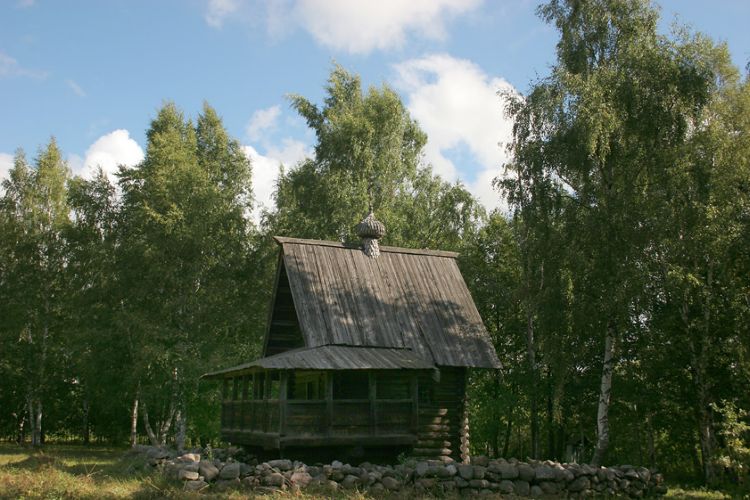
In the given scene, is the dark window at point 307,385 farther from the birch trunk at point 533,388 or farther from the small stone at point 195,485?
the birch trunk at point 533,388

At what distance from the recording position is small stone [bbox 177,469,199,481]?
1409 cm

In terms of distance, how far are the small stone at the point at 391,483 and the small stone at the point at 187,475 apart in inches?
146

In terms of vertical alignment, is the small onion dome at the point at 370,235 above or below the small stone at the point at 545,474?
above

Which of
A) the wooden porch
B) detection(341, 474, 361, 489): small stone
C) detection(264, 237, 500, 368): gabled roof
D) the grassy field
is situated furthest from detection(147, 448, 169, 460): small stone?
detection(341, 474, 361, 489): small stone

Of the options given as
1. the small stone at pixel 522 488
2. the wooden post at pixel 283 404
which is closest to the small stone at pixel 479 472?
the small stone at pixel 522 488

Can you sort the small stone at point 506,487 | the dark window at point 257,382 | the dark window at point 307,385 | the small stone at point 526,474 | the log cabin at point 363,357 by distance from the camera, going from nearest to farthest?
the small stone at point 506,487, the small stone at point 526,474, the log cabin at point 363,357, the dark window at point 257,382, the dark window at point 307,385

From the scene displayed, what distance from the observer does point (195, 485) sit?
45.1ft

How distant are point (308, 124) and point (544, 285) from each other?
14574 millimetres

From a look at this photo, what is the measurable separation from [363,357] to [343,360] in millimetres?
721

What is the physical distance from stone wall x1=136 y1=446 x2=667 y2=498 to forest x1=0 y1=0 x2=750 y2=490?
108 inches

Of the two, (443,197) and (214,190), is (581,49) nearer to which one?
(443,197)

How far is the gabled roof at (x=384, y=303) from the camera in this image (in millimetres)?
19609

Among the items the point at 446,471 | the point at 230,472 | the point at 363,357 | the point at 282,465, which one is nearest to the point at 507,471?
the point at 446,471

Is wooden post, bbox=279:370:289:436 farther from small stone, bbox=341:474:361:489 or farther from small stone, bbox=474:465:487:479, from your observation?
small stone, bbox=474:465:487:479
